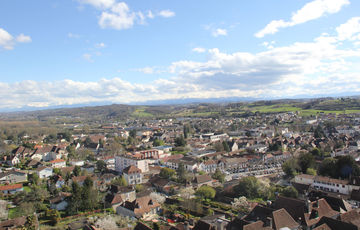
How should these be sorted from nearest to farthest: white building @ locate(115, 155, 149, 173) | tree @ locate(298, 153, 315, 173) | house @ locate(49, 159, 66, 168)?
tree @ locate(298, 153, 315, 173), white building @ locate(115, 155, 149, 173), house @ locate(49, 159, 66, 168)

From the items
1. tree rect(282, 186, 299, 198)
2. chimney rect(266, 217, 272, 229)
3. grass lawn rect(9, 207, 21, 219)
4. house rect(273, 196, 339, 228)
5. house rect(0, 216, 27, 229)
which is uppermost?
chimney rect(266, 217, 272, 229)

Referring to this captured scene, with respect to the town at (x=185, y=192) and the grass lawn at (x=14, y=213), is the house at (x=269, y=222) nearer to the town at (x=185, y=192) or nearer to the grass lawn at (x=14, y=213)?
the town at (x=185, y=192)

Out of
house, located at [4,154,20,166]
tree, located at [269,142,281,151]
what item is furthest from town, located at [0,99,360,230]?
→ tree, located at [269,142,281,151]

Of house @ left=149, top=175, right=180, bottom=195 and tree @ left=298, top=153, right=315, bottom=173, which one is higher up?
tree @ left=298, top=153, right=315, bottom=173

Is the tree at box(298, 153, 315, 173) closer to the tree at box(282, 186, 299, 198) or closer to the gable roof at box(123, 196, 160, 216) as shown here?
the tree at box(282, 186, 299, 198)

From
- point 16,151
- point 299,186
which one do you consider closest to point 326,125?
point 299,186

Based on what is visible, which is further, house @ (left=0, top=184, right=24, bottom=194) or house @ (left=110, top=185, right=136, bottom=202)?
house @ (left=0, top=184, right=24, bottom=194)

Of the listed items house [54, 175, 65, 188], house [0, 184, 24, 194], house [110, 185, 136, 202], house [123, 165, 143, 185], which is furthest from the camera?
house [123, 165, 143, 185]
